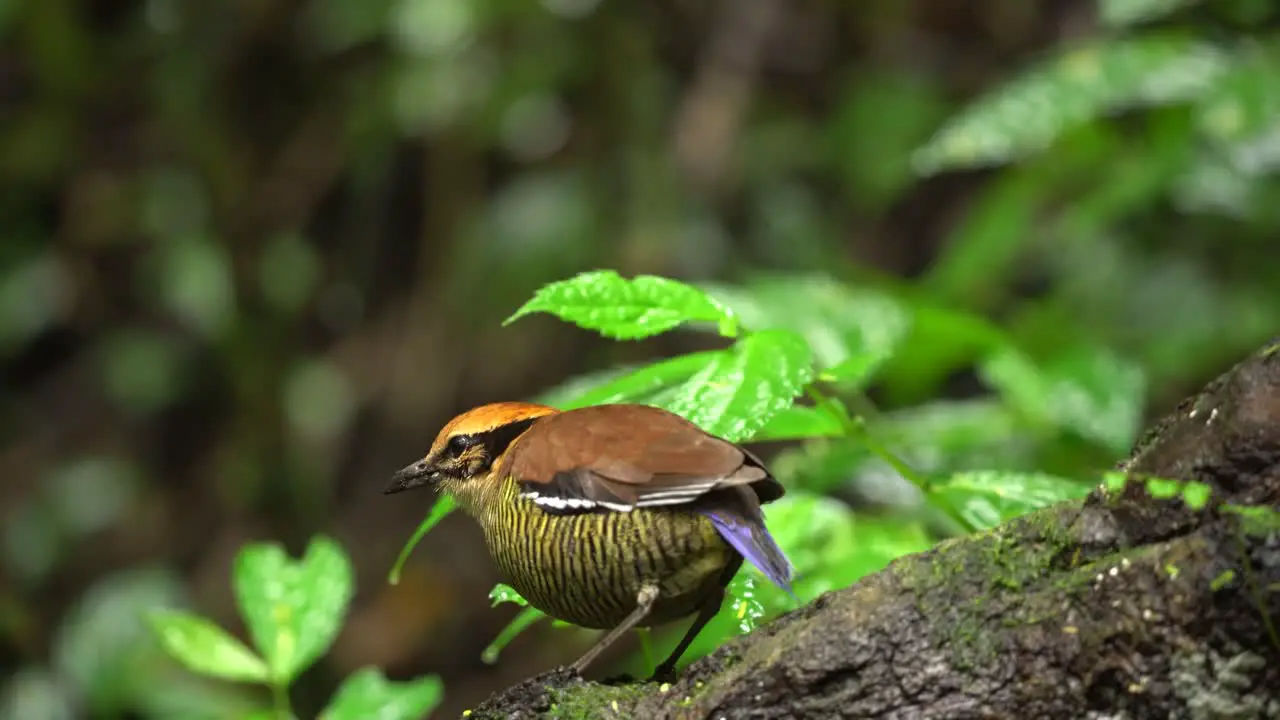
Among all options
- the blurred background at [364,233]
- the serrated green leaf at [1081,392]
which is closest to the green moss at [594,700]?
the serrated green leaf at [1081,392]

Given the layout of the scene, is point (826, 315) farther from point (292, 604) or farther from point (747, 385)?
point (292, 604)

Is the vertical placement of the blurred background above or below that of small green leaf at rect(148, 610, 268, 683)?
above

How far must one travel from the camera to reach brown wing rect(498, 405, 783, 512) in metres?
1.40

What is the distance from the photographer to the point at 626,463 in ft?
4.74

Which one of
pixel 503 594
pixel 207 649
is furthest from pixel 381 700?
pixel 503 594

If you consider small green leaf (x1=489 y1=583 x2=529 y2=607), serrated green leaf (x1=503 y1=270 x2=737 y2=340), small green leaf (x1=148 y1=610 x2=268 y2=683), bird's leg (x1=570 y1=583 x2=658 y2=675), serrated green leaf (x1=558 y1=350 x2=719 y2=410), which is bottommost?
bird's leg (x1=570 y1=583 x2=658 y2=675)

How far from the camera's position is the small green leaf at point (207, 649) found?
2.09 metres

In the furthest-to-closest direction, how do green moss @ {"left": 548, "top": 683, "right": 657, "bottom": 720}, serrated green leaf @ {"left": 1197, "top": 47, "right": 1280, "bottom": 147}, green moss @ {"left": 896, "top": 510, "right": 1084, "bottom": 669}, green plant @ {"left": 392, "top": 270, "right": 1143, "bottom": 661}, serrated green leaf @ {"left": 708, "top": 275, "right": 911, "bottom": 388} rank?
serrated green leaf @ {"left": 1197, "top": 47, "right": 1280, "bottom": 147}, serrated green leaf @ {"left": 708, "top": 275, "right": 911, "bottom": 388}, green plant @ {"left": 392, "top": 270, "right": 1143, "bottom": 661}, green moss @ {"left": 548, "top": 683, "right": 657, "bottom": 720}, green moss @ {"left": 896, "top": 510, "right": 1084, "bottom": 669}

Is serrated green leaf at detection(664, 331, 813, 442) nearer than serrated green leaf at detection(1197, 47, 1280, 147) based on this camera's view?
Yes

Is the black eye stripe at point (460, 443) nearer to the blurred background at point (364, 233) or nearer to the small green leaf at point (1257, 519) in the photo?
the small green leaf at point (1257, 519)

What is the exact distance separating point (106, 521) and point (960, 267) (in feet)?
16.5

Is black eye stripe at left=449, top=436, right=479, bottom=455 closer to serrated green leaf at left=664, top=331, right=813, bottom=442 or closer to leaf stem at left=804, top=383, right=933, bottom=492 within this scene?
serrated green leaf at left=664, top=331, right=813, bottom=442

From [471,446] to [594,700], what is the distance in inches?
17.0

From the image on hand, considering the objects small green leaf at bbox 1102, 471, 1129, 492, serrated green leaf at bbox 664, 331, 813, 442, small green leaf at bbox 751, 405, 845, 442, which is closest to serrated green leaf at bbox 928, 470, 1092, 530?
small green leaf at bbox 751, 405, 845, 442
